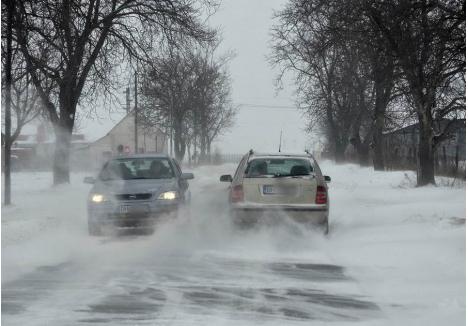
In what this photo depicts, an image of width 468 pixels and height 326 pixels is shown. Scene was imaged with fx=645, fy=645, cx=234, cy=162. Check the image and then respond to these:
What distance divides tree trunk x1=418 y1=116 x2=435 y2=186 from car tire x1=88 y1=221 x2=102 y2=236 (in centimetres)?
1234

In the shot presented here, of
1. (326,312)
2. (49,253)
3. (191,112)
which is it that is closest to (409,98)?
(49,253)

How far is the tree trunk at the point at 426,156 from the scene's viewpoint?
2066 cm

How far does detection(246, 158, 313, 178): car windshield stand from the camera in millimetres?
11387

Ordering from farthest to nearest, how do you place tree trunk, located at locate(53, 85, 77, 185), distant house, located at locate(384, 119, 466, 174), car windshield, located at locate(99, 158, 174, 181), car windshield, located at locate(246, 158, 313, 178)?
distant house, located at locate(384, 119, 466, 174), tree trunk, located at locate(53, 85, 77, 185), car windshield, located at locate(99, 158, 174, 181), car windshield, located at locate(246, 158, 313, 178)

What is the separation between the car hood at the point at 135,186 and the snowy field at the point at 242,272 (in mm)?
726

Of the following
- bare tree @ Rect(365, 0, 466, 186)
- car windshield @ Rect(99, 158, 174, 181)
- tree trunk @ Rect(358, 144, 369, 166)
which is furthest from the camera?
tree trunk @ Rect(358, 144, 369, 166)

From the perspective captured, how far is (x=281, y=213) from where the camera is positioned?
35.7 ft

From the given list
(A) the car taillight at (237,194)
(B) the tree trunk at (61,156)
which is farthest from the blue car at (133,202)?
(B) the tree trunk at (61,156)

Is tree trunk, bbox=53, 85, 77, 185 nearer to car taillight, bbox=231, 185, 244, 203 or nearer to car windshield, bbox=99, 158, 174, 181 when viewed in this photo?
car windshield, bbox=99, 158, 174, 181

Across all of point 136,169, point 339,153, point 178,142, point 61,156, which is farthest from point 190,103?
point 136,169

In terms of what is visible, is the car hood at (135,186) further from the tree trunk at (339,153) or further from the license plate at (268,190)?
the tree trunk at (339,153)

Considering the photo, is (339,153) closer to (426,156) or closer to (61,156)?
(61,156)

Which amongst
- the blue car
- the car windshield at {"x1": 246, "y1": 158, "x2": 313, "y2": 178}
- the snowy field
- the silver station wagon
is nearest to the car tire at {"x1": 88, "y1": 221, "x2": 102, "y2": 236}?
the blue car

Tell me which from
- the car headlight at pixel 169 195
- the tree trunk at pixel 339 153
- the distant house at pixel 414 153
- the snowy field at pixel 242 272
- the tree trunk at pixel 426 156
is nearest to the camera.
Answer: the snowy field at pixel 242 272
